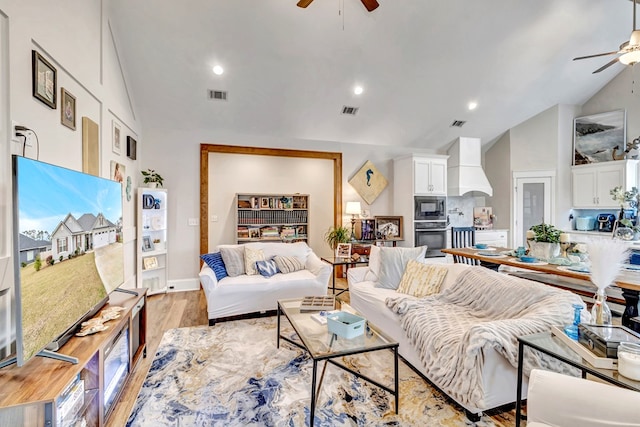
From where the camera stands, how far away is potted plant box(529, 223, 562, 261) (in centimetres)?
321

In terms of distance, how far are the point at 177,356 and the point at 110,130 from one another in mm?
2479

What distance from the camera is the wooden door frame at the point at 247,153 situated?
500cm

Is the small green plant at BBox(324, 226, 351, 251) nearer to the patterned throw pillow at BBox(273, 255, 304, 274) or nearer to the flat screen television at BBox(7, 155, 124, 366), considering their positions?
A: the patterned throw pillow at BBox(273, 255, 304, 274)

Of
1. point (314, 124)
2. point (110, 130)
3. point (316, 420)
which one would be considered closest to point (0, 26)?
point (110, 130)

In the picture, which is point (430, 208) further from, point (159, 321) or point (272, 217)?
point (159, 321)

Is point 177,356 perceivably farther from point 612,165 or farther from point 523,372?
point 612,165

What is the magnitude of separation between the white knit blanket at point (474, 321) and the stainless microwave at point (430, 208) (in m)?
2.93

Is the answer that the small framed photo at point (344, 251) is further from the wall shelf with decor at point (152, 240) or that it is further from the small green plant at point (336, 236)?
the wall shelf with decor at point (152, 240)

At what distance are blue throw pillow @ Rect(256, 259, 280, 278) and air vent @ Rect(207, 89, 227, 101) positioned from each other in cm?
249

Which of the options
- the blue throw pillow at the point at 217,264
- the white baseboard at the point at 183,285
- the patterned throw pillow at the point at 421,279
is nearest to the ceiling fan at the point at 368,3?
the patterned throw pillow at the point at 421,279

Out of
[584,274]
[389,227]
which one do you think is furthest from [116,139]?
[584,274]

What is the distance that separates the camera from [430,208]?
18.8 ft

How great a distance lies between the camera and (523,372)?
5.96 feet

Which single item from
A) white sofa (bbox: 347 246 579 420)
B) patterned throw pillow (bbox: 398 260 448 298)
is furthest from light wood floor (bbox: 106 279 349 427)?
patterned throw pillow (bbox: 398 260 448 298)
